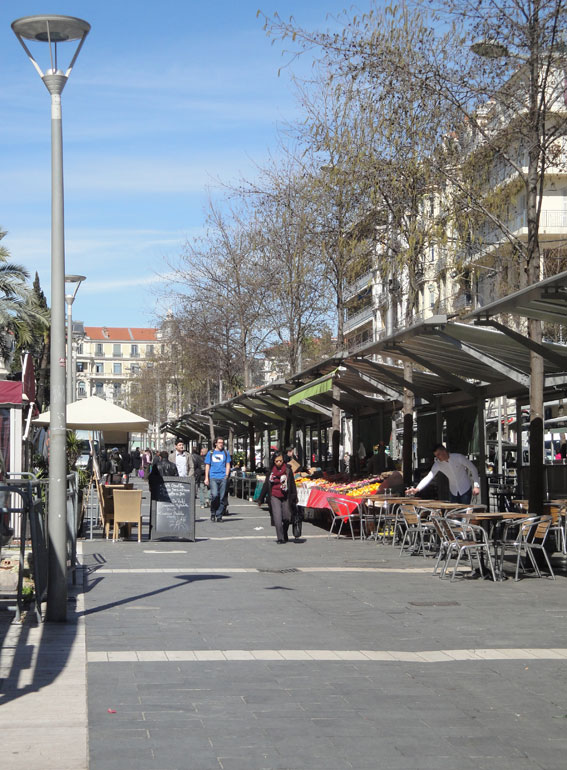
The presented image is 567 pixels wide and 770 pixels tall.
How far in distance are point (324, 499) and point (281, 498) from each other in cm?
295

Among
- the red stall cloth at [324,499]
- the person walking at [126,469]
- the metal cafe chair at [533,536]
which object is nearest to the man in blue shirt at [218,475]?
the red stall cloth at [324,499]

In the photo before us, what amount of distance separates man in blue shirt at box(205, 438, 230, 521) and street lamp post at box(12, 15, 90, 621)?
46.3 feet

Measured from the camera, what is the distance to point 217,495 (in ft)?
82.8

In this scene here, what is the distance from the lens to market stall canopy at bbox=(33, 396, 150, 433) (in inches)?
804

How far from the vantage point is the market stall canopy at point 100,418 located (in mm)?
20422

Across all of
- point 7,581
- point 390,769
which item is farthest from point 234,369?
point 390,769

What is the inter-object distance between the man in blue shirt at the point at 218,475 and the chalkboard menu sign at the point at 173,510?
4471 mm

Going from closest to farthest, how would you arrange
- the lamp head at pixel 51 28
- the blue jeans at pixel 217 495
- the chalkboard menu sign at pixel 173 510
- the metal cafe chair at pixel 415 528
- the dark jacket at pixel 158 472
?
the lamp head at pixel 51 28, the metal cafe chair at pixel 415 528, the chalkboard menu sign at pixel 173 510, the dark jacket at pixel 158 472, the blue jeans at pixel 217 495

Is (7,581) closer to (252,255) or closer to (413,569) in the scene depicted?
(413,569)

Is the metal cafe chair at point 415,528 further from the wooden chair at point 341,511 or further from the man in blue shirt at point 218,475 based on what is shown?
the man in blue shirt at point 218,475

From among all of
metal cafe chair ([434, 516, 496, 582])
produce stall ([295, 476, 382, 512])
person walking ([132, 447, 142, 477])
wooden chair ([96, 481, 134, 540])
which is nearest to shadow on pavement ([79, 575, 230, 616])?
metal cafe chair ([434, 516, 496, 582])

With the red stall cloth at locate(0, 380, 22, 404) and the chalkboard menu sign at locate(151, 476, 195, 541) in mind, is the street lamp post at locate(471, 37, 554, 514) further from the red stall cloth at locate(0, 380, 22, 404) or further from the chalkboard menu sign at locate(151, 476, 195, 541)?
the red stall cloth at locate(0, 380, 22, 404)

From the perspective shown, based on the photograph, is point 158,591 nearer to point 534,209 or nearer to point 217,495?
point 534,209

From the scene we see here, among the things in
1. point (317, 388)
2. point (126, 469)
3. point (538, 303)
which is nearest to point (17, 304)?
point (126, 469)
